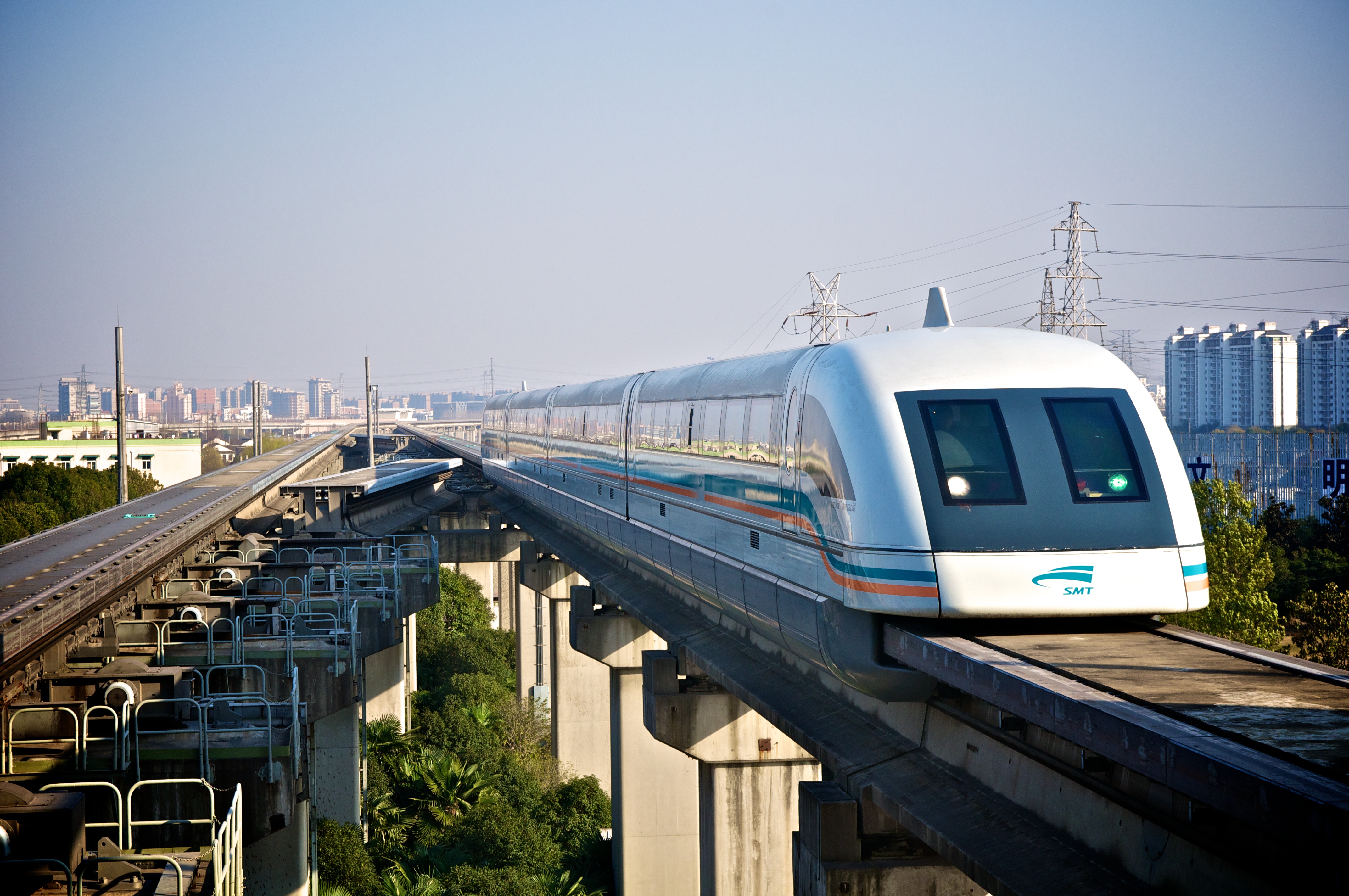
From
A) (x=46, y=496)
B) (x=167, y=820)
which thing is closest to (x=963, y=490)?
(x=167, y=820)

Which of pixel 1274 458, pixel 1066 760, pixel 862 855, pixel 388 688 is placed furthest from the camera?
pixel 1274 458

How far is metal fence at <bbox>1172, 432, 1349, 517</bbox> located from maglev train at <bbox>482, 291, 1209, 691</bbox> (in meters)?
61.6

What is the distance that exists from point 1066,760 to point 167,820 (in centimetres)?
794

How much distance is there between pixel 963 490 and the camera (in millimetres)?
9633

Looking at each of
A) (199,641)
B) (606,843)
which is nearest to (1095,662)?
(199,641)

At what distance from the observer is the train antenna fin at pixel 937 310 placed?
1292 centimetres

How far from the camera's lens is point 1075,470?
984 centimetres

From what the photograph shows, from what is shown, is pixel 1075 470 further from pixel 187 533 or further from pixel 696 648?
pixel 187 533

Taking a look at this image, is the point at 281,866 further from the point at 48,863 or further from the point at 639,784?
the point at 639,784

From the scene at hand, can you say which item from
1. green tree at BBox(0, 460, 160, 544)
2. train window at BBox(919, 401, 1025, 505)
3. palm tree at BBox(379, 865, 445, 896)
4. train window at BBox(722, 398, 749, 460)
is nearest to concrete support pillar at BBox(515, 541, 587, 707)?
green tree at BBox(0, 460, 160, 544)

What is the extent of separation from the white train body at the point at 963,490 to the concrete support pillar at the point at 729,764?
460 cm

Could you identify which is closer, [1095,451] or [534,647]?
[1095,451]

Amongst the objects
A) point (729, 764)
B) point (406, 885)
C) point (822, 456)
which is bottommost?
point (406, 885)

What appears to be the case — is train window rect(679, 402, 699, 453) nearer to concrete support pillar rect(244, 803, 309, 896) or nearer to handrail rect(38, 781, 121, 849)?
concrete support pillar rect(244, 803, 309, 896)
